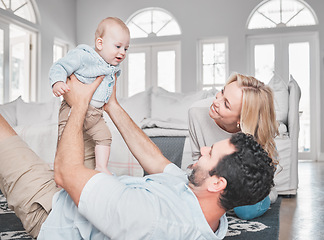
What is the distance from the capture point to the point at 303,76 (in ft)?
21.5

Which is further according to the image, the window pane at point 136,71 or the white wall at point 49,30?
the window pane at point 136,71

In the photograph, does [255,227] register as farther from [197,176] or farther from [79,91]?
[79,91]

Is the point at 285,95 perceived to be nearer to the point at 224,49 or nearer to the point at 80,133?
the point at 80,133

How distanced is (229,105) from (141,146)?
0.51m

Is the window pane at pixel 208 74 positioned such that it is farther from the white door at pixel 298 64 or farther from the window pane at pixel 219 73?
the white door at pixel 298 64

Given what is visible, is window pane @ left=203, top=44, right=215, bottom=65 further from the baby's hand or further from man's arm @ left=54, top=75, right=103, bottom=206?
man's arm @ left=54, top=75, right=103, bottom=206

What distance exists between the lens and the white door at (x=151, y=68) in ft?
23.6

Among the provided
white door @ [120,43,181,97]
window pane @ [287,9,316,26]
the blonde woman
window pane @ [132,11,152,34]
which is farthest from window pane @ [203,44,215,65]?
the blonde woman

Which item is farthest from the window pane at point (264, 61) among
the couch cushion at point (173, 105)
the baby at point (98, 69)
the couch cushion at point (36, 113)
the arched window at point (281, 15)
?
the baby at point (98, 69)

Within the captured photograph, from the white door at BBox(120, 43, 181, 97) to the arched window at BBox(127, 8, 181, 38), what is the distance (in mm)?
256

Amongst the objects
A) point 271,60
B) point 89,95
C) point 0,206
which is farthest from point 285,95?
point 271,60

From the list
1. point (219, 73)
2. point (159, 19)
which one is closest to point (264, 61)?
point (219, 73)

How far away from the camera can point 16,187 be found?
1.30 metres

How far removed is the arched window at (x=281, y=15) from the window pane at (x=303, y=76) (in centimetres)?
41
